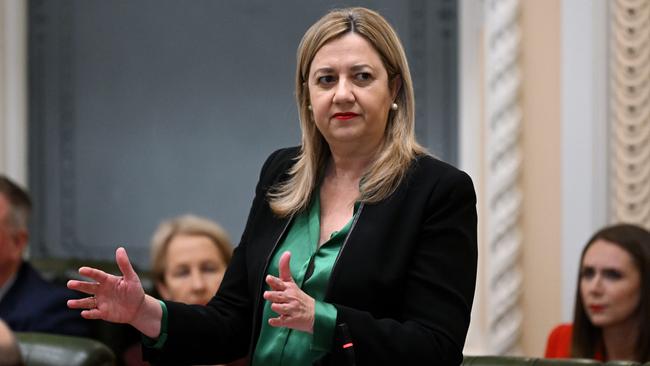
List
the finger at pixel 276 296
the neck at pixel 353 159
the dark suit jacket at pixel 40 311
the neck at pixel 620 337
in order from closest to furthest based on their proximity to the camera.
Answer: the finger at pixel 276 296, the neck at pixel 353 159, the neck at pixel 620 337, the dark suit jacket at pixel 40 311

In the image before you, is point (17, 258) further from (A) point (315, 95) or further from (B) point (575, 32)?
(A) point (315, 95)

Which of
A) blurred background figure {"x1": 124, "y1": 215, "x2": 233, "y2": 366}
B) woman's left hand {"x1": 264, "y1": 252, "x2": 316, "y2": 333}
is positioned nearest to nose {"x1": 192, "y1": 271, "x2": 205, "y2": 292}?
blurred background figure {"x1": 124, "y1": 215, "x2": 233, "y2": 366}

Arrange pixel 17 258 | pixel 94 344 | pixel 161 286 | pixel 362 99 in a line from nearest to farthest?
pixel 362 99
pixel 94 344
pixel 161 286
pixel 17 258

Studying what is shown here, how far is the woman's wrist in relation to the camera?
7.52ft

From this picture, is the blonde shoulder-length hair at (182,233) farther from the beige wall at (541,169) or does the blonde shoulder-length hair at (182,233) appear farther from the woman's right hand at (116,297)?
the woman's right hand at (116,297)

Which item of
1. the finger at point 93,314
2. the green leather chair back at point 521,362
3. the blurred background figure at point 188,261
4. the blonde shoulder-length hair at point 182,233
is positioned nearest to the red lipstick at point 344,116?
the finger at point 93,314

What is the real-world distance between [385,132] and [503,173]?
7.87 ft

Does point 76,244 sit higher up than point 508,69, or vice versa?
point 508,69

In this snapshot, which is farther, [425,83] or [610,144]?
[425,83]

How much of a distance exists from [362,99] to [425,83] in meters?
3.22

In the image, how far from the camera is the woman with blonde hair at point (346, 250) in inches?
85.3

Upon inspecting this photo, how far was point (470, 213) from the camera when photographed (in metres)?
2.27


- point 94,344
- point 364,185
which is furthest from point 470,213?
point 94,344

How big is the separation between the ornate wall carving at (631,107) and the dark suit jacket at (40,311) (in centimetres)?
221
